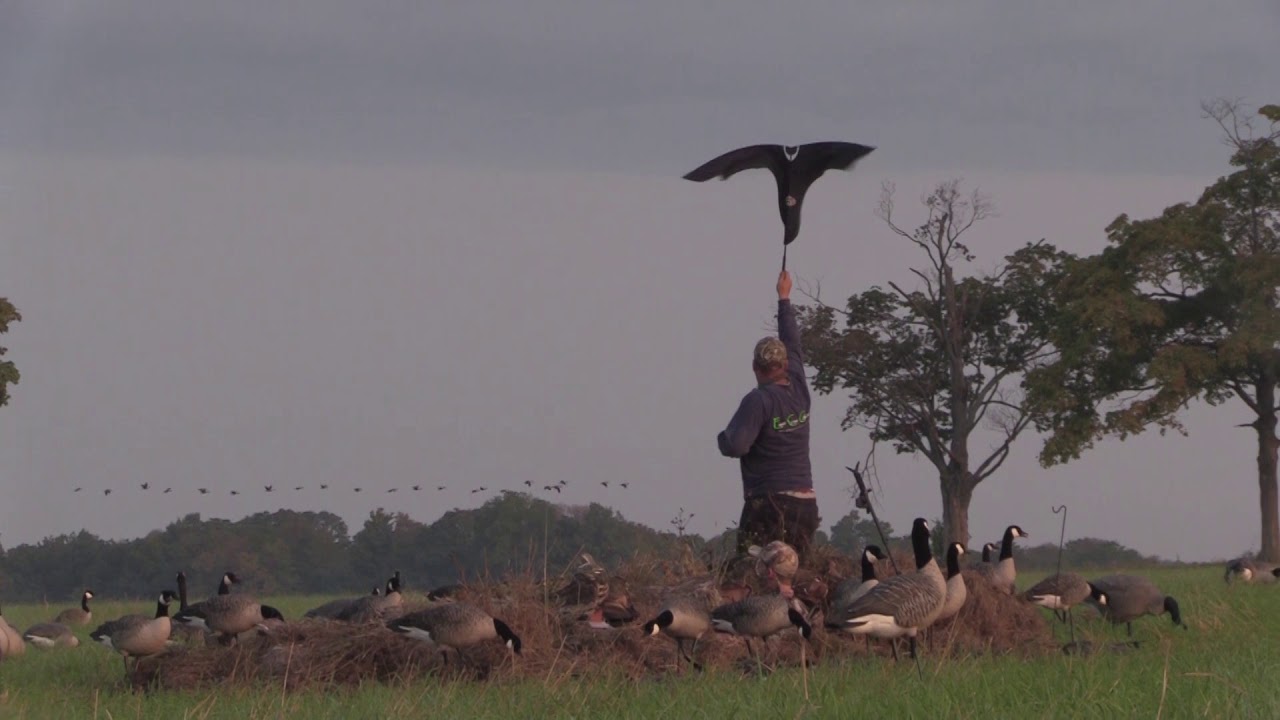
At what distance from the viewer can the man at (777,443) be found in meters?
14.8

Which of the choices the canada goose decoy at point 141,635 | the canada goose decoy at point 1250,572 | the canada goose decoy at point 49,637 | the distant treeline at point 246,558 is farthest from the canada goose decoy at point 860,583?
the distant treeline at point 246,558

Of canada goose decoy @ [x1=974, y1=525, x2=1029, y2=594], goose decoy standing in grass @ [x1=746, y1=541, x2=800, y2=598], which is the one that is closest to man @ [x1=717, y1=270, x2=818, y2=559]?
goose decoy standing in grass @ [x1=746, y1=541, x2=800, y2=598]

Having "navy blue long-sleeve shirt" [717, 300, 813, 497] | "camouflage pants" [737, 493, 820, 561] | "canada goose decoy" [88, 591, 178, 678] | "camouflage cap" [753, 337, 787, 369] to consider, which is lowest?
"canada goose decoy" [88, 591, 178, 678]

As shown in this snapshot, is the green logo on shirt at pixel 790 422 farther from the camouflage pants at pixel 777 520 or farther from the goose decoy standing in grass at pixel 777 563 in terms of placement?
the goose decoy standing in grass at pixel 777 563

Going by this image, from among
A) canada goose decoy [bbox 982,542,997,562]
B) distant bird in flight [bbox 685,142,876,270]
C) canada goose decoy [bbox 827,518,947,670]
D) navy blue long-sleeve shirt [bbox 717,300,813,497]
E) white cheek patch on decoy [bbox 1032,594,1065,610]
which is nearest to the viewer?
canada goose decoy [bbox 827,518,947,670]

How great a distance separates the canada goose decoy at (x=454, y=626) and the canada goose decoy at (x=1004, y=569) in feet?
18.9

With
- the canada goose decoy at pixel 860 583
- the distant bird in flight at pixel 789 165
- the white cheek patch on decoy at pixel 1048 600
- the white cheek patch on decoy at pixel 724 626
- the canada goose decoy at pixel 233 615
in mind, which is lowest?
the canada goose decoy at pixel 233 615

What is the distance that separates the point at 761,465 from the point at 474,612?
347 centimetres

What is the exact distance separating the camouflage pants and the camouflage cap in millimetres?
1328

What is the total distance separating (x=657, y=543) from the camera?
679 inches

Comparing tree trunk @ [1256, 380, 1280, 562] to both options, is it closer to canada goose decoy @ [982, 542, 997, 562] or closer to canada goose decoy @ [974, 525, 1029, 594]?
canada goose decoy @ [982, 542, 997, 562]

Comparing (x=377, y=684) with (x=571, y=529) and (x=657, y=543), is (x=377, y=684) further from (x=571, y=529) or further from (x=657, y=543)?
(x=571, y=529)

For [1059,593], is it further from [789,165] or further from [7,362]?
[7,362]

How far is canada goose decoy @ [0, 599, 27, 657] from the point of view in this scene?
56.1ft
